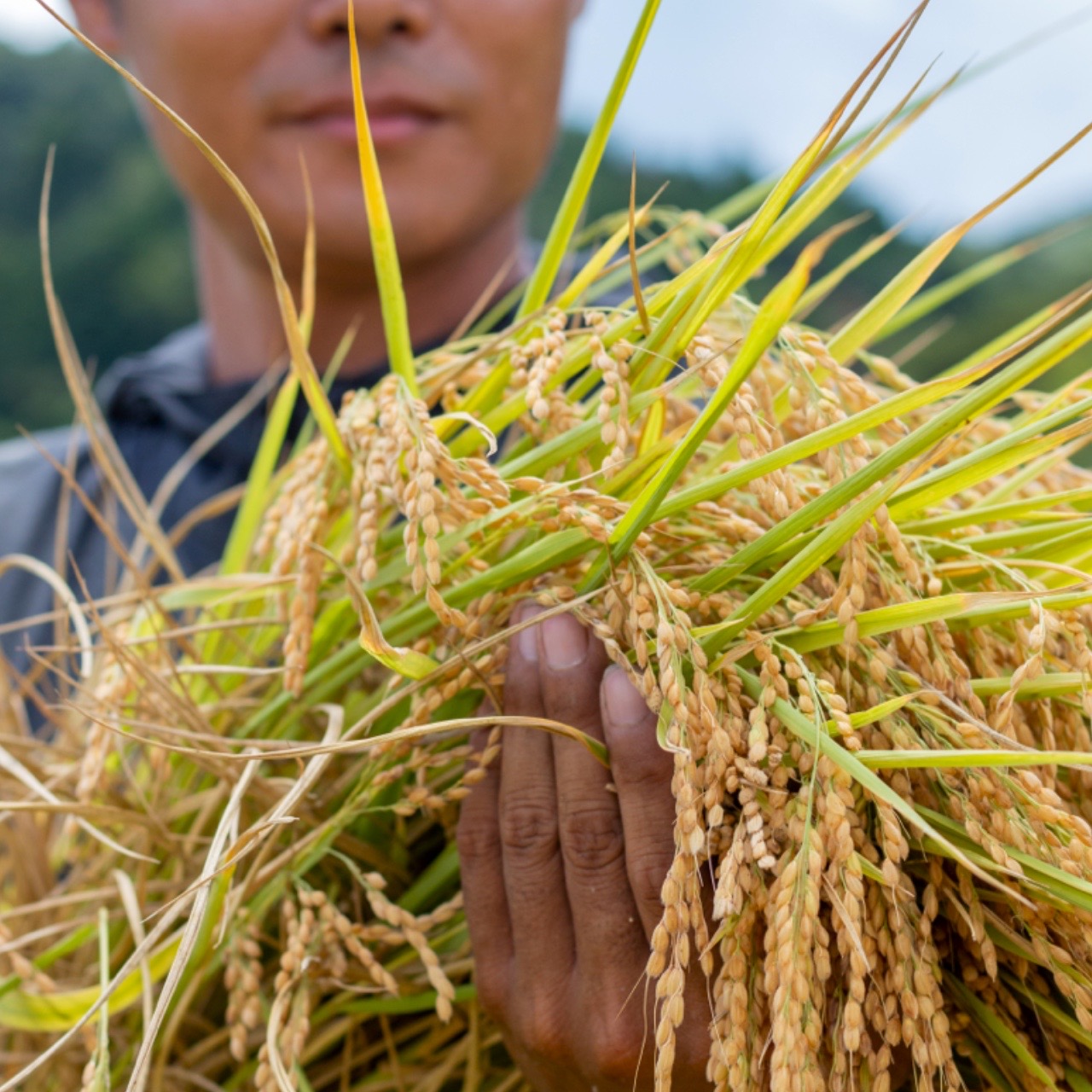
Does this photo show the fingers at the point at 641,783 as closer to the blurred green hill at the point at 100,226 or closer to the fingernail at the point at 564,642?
the fingernail at the point at 564,642

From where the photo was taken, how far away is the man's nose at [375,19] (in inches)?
59.8

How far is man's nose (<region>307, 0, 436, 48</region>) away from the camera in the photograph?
1.52 metres

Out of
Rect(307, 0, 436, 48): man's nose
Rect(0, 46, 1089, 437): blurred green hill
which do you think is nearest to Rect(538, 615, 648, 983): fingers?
Rect(307, 0, 436, 48): man's nose

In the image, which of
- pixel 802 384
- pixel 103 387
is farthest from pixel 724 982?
pixel 103 387

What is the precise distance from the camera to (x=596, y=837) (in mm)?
707

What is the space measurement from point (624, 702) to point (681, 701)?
11 centimetres

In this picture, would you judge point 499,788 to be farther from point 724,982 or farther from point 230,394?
point 230,394

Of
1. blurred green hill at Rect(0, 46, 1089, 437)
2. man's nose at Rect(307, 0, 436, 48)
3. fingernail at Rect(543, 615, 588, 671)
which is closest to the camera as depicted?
fingernail at Rect(543, 615, 588, 671)

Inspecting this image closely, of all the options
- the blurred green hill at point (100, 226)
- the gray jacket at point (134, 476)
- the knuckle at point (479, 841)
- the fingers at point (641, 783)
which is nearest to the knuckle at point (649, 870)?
the fingers at point (641, 783)

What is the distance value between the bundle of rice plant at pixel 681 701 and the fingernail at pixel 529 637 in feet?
0.06

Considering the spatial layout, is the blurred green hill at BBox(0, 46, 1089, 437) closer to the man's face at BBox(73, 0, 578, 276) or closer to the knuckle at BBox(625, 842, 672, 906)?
the man's face at BBox(73, 0, 578, 276)

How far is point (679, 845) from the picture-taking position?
0.56 m

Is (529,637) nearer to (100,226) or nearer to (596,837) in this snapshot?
(596,837)

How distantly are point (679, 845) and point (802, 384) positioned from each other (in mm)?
266
